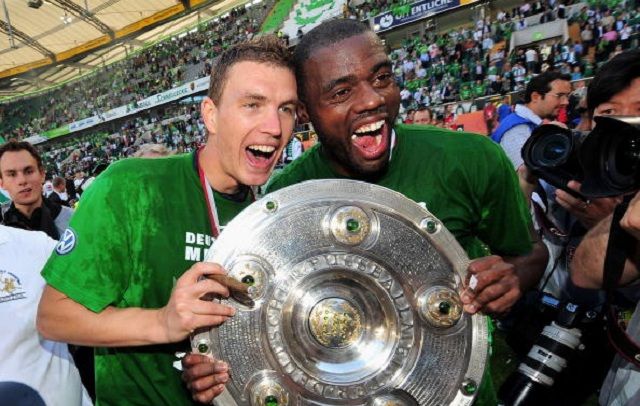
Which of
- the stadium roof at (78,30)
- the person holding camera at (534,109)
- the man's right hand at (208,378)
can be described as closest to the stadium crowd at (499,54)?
the person holding camera at (534,109)

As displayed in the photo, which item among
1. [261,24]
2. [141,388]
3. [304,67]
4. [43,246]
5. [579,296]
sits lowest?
[579,296]

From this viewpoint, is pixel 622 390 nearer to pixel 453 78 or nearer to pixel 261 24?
pixel 453 78

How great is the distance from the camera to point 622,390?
1696 millimetres

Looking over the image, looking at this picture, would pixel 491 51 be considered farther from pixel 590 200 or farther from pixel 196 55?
pixel 196 55

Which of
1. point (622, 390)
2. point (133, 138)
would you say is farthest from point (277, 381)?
point (133, 138)

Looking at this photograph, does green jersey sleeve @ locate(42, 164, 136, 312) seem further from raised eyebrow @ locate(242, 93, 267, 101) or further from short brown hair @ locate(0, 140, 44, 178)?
short brown hair @ locate(0, 140, 44, 178)

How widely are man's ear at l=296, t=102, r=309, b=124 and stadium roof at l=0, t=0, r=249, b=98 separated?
1239 inches

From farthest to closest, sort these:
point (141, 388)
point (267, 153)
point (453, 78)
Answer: point (453, 78) → point (267, 153) → point (141, 388)

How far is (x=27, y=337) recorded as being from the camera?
6.37 ft

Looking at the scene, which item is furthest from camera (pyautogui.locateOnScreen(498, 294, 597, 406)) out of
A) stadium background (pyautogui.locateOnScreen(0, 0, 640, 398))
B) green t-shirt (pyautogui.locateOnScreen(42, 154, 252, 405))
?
green t-shirt (pyautogui.locateOnScreen(42, 154, 252, 405))

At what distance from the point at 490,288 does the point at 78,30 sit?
134 feet

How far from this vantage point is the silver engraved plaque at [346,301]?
4.05ft

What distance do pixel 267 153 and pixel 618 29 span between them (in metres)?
14.6

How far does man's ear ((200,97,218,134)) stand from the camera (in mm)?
1631
